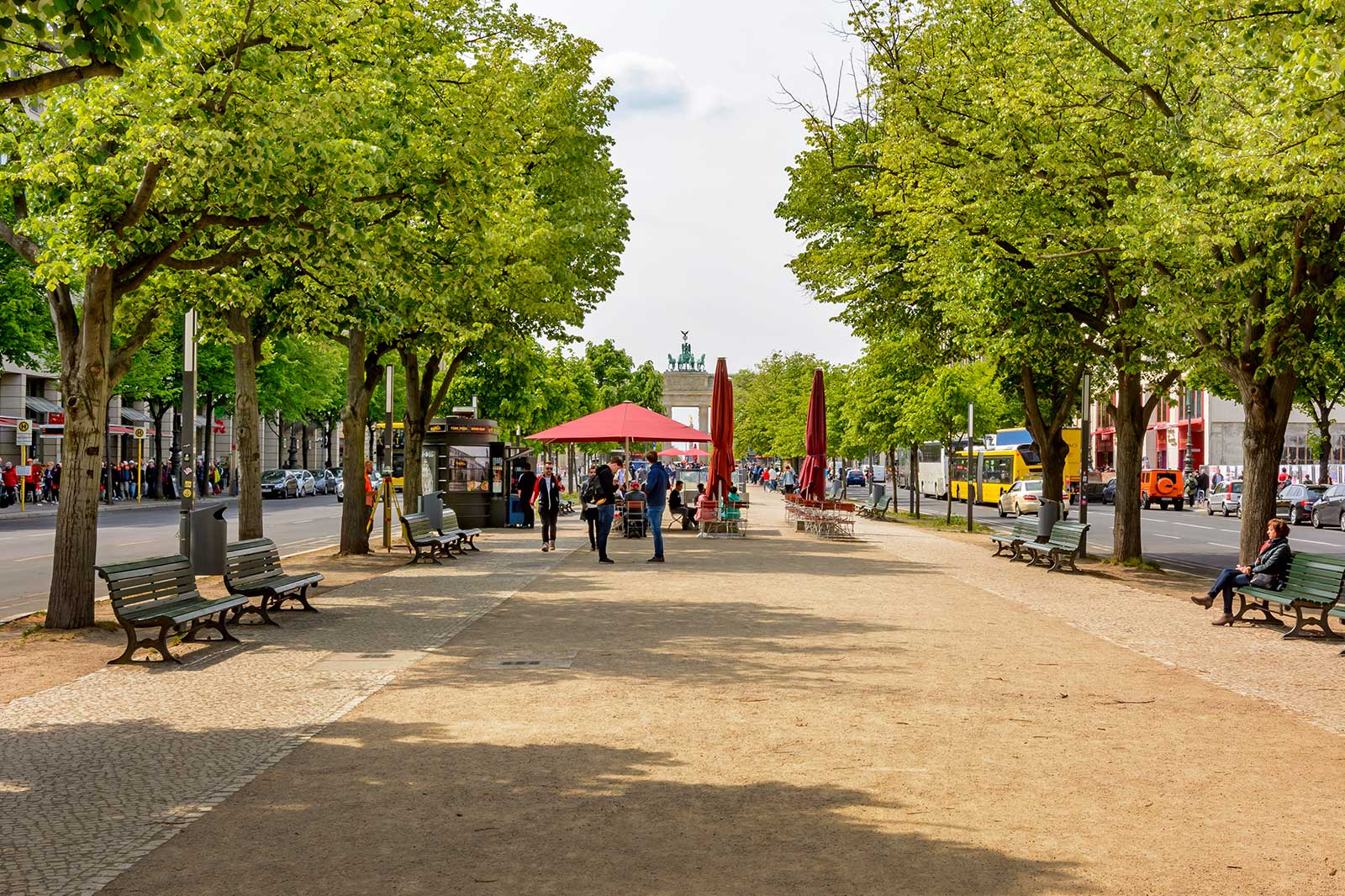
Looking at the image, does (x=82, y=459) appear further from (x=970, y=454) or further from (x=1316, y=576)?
(x=970, y=454)

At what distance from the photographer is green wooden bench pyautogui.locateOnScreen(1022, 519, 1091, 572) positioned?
2094 cm

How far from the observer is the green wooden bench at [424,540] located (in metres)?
21.5

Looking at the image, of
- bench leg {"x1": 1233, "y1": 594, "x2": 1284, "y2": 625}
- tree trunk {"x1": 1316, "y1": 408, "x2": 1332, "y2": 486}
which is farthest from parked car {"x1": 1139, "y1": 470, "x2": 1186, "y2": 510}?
bench leg {"x1": 1233, "y1": 594, "x2": 1284, "y2": 625}

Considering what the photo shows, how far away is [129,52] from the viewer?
7.88m

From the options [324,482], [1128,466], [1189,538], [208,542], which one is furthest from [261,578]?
[324,482]

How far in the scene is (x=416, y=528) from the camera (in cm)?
2192

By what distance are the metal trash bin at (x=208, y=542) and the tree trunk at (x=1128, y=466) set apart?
552 inches

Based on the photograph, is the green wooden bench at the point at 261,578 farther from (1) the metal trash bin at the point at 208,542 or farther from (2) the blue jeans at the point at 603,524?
(2) the blue jeans at the point at 603,524

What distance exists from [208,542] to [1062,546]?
41.0 feet

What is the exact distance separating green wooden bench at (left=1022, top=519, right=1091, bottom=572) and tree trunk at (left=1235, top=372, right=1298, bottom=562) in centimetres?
286

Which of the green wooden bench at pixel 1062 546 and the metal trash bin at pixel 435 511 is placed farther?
the metal trash bin at pixel 435 511

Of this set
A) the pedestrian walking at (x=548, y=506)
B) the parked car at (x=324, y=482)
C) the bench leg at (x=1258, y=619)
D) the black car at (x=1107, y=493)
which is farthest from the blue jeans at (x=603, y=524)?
the parked car at (x=324, y=482)

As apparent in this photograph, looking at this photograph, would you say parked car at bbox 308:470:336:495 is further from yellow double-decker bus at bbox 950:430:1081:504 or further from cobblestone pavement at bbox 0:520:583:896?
cobblestone pavement at bbox 0:520:583:896

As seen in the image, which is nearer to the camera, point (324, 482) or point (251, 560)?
point (251, 560)
